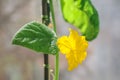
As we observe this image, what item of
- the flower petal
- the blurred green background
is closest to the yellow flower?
the flower petal

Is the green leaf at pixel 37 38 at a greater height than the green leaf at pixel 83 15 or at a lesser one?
lesser

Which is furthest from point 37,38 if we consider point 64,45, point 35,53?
point 35,53

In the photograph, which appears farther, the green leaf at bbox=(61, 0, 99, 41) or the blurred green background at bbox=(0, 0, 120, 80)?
the blurred green background at bbox=(0, 0, 120, 80)

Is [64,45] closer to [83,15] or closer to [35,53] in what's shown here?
[83,15]

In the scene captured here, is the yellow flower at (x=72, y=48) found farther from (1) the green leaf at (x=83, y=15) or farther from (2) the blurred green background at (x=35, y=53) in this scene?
(2) the blurred green background at (x=35, y=53)

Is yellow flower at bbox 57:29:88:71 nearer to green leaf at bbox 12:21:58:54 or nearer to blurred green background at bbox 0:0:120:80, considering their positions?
green leaf at bbox 12:21:58:54

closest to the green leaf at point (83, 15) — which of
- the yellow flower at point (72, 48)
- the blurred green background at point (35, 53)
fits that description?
the yellow flower at point (72, 48)
